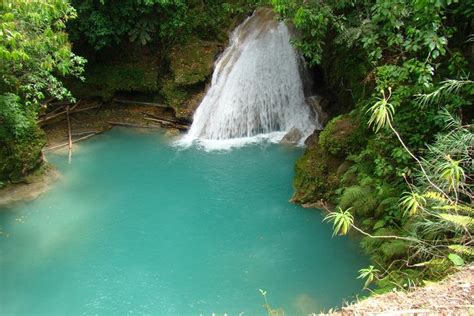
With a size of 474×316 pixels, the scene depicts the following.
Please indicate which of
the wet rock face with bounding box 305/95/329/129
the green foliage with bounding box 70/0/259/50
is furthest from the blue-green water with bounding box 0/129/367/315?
the green foliage with bounding box 70/0/259/50

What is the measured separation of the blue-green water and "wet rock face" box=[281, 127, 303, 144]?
1.29 feet

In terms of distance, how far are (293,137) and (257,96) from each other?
1.60 metres

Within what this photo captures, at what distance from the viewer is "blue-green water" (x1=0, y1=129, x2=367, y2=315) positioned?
7203 mm

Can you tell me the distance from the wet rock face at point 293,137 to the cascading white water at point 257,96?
162 millimetres

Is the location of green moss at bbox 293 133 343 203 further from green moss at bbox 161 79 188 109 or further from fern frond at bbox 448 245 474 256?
green moss at bbox 161 79 188 109

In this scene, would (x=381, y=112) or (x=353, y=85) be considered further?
(x=353, y=85)

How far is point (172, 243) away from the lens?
333 inches

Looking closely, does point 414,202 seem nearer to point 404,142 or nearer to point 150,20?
point 404,142

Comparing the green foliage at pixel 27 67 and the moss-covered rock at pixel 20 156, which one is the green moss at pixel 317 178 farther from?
the moss-covered rock at pixel 20 156

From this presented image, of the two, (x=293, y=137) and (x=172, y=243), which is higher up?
(x=293, y=137)

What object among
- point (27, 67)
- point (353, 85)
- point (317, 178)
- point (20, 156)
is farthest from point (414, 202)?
point (20, 156)

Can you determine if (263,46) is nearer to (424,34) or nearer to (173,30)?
(173,30)

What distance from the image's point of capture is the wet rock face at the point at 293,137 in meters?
11.7

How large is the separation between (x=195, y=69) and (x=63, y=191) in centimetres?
516
